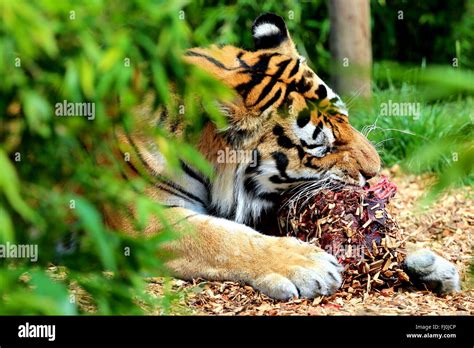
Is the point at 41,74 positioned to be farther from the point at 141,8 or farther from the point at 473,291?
the point at 473,291

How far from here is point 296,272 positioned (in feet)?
10.0

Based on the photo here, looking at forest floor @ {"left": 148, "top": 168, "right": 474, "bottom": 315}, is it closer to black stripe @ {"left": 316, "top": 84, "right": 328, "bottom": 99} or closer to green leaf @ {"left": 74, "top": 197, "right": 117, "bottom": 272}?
black stripe @ {"left": 316, "top": 84, "right": 328, "bottom": 99}

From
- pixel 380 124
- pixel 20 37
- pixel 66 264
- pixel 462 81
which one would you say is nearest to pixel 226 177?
pixel 380 124

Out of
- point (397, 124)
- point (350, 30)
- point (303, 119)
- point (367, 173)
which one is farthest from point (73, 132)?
point (350, 30)

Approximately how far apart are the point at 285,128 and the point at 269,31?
1.66ft

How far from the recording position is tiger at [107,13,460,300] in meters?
3.19

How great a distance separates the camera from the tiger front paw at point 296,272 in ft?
10.00

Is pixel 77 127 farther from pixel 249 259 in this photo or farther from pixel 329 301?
pixel 329 301

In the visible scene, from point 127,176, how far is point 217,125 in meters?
0.44

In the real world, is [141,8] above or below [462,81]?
above

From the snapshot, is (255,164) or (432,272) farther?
(255,164)

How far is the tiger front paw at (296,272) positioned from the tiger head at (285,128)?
1.30 ft
